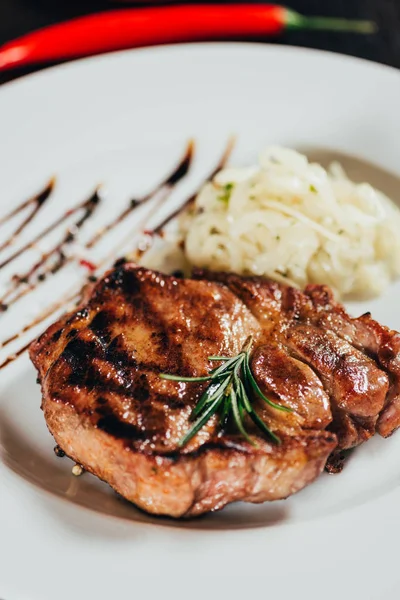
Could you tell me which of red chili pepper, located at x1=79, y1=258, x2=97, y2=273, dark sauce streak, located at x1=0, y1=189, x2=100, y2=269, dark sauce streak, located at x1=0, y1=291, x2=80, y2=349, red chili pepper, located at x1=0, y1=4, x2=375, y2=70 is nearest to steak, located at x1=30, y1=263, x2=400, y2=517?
dark sauce streak, located at x1=0, y1=291, x2=80, y2=349

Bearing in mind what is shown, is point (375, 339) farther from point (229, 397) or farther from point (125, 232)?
point (125, 232)

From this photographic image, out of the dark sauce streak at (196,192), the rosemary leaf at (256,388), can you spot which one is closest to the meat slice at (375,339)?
the rosemary leaf at (256,388)

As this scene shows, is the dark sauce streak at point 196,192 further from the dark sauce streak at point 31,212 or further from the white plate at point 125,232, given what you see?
the dark sauce streak at point 31,212

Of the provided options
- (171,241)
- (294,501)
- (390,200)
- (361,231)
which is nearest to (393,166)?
(390,200)

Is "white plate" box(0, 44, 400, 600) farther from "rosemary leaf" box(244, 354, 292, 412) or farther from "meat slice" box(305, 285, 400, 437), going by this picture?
"rosemary leaf" box(244, 354, 292, 412)

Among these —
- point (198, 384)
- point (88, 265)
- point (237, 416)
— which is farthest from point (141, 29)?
point (237, 416)
